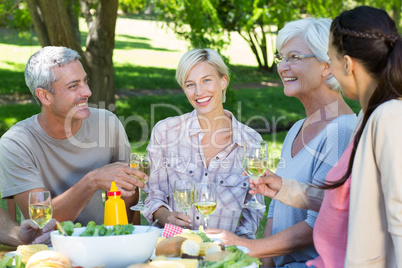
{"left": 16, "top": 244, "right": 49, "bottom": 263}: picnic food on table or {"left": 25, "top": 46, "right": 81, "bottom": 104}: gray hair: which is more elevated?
{"left": 25, "top": 46, "right": 81, "bottom": 104}: gray hair

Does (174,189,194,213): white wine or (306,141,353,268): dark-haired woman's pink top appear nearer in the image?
(306,141,353,268): dark-haired woman's pink top

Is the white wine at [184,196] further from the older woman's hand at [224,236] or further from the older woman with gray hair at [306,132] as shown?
the older woman with gray hair at [306,132]

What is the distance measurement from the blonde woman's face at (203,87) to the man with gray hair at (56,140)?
67 centimetres

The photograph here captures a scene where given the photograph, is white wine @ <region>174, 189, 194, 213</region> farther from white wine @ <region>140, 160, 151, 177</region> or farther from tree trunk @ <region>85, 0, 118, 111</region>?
tree trunk @ <region>85, 0, 118, 111</region>

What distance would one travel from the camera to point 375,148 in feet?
7.05

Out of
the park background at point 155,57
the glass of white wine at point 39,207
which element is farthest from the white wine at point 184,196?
the glass of white wine at point 39,207

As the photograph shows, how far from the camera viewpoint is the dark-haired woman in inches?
83.0

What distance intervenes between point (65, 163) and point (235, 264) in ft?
6.31

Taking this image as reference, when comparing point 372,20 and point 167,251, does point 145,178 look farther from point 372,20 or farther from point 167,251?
point 372,20

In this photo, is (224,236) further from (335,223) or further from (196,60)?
(196,60)

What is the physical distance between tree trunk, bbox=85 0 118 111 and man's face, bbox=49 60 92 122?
5.33 metres

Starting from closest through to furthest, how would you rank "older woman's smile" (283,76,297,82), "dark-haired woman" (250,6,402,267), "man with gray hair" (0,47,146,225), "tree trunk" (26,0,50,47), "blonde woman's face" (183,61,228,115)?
1. "dark-haired woman" (250,6,402,267)
2. "older woman's smile" (283,76,297,82)
3. "man with gray hair" (0,47,146,225)
4. "blonde woman's face" (183,61,228,115)
5. "tree trunk" (26,0,50,47)

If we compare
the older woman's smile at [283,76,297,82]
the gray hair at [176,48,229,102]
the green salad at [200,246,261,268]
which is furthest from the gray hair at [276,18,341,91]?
the green salad at [200,246,261,268]

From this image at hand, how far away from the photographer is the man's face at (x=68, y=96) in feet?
12.1
